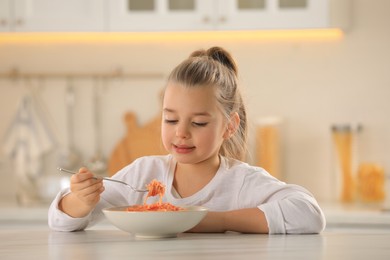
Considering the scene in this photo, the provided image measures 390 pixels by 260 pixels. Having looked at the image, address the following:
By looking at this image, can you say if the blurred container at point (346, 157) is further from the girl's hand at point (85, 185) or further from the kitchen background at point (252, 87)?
the girl's hand at point (85, 185)

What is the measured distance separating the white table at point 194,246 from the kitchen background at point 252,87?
5.83 feet

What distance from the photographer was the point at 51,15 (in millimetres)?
3381

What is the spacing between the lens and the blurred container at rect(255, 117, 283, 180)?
3.46m

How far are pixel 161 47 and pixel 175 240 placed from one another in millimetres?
2147

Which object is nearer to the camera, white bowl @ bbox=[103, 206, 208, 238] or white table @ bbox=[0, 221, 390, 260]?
white table @ bbox=[0, 221, 390, 260]

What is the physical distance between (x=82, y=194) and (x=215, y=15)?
1.77 metres

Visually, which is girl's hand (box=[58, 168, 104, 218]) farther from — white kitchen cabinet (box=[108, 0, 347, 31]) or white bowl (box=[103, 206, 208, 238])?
white kitchen cabinet (box=[108, 0, 347, 31])

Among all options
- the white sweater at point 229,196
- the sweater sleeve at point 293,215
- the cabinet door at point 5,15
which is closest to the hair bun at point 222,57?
the white sweater at point 229,196

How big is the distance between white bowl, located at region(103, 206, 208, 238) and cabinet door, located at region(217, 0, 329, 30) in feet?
6.02

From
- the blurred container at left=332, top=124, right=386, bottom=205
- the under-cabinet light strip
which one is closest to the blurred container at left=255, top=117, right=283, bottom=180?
the blurred container at left=332, top=124, right=386, bottom=205

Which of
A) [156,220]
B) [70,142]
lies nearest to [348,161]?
[70,142]

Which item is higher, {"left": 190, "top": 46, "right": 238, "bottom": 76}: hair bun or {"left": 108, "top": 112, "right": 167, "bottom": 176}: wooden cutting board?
{"left": 190, "top": 46, "right": 238, "bottom": 76}: hair bun

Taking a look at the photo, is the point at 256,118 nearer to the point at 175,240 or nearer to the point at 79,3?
the point at 79,3

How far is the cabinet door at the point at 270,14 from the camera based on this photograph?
10.8ft
